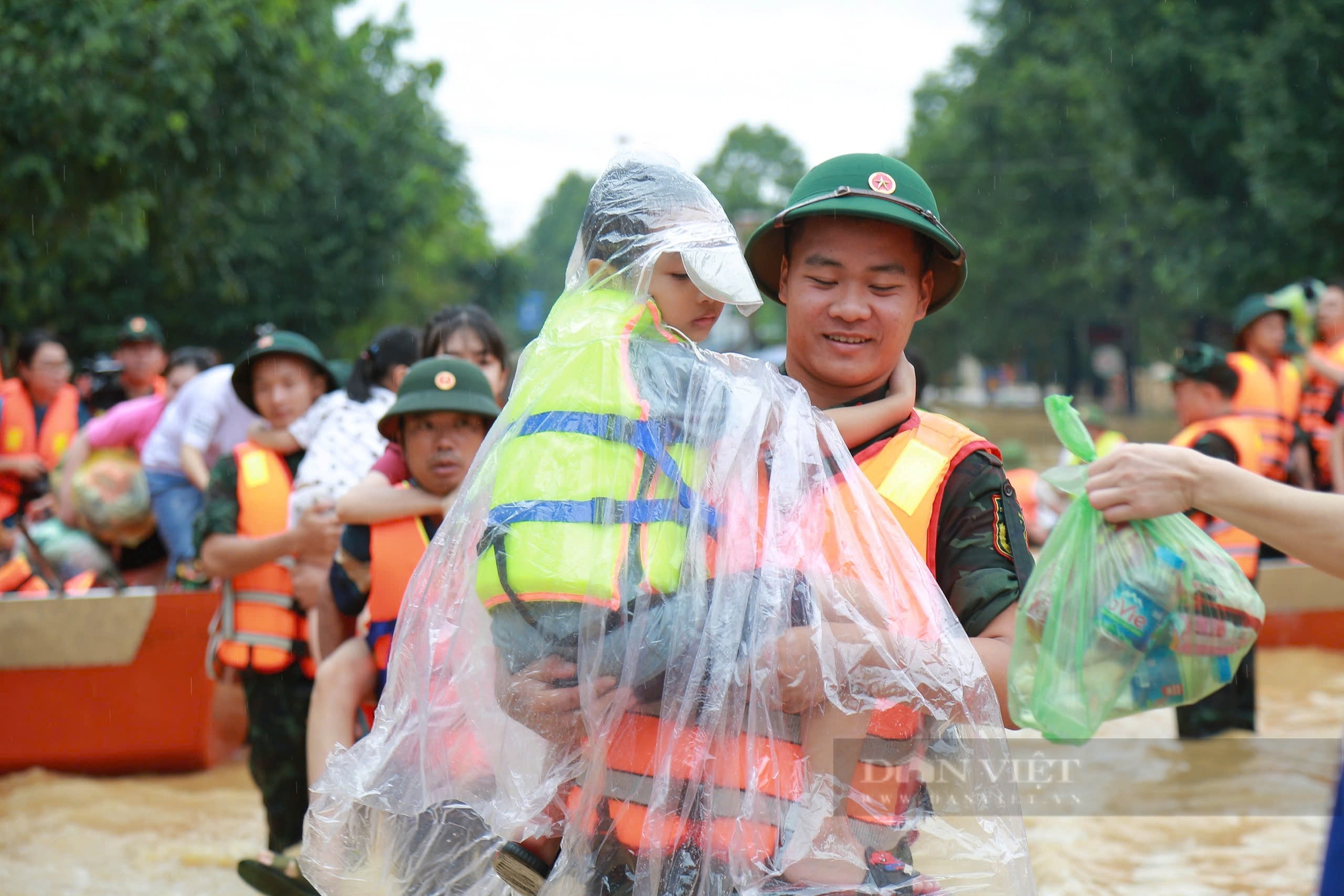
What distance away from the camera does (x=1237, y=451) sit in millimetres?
5938

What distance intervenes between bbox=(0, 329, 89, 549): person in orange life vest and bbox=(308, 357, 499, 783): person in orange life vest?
5.03m

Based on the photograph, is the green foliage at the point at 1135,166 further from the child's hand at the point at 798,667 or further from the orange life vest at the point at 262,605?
the child's hand at the point at 798,667

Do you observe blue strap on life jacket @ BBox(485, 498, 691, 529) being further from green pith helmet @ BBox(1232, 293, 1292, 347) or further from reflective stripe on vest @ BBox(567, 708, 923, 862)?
green pith helmet @ BBox(1232, 293, 1292, 347)

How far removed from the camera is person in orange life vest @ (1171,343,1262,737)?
19.6 ft

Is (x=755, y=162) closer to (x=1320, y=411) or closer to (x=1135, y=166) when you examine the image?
(x=1135, y=166)

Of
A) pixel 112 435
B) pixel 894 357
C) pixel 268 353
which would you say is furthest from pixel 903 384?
pixel 112 435

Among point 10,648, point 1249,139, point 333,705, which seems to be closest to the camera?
point 333,705

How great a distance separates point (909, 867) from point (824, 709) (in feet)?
0.92

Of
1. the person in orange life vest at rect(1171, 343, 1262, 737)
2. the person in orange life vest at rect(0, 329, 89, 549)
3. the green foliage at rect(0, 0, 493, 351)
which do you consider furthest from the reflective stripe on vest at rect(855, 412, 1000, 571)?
the green foliage at rect(0, 0, 493, 351)

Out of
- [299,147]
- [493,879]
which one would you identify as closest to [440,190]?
[299,147]

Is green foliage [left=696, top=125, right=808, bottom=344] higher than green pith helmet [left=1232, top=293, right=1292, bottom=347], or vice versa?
green foliage [left=696, top=125, right=808, bottom=344]

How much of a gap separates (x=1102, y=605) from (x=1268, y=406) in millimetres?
4796

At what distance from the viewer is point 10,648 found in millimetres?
5852

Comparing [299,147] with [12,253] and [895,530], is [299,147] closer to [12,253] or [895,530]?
[12,253]
